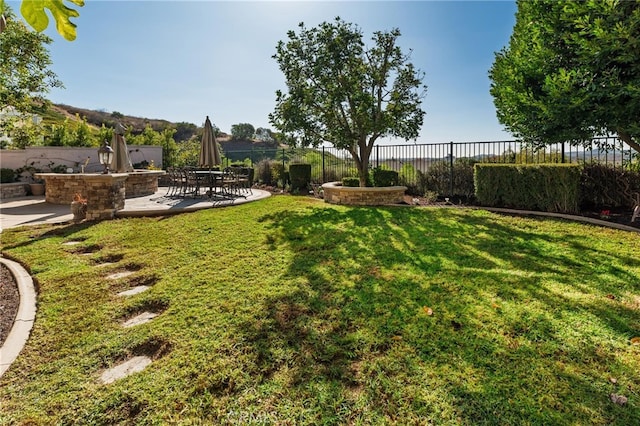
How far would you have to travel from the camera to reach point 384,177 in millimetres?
10633

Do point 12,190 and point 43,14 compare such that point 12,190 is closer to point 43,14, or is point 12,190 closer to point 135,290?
point 135,290

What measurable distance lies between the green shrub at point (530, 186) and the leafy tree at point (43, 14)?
8.91 metres

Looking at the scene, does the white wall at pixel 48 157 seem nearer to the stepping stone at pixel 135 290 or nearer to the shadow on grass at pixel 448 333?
the stepping stone at pixel 135 290

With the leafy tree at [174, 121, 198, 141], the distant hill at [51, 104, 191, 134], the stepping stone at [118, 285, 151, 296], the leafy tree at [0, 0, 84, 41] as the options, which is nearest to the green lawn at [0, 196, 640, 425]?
the stepping stone at [118, 285, 151, 296]

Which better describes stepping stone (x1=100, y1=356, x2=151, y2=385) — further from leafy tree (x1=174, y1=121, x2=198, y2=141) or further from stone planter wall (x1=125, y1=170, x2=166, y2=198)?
leafy tree (x1=174, y1=121, x2=198, y2=141)

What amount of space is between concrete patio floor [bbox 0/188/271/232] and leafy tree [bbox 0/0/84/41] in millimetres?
7612

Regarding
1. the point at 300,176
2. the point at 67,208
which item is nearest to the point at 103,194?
the point at 67,208

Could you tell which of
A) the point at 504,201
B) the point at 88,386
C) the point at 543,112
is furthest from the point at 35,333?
the point at 504,201

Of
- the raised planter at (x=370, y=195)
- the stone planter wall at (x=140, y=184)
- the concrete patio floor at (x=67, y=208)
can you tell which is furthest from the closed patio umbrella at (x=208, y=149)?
the raised planter at (x=370, y=195)

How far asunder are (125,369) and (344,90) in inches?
359

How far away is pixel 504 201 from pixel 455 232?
3.31 meters

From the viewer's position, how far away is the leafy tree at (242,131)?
56812 mm

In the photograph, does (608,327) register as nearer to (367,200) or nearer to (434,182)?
(367,200)

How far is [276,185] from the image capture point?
603 inches
